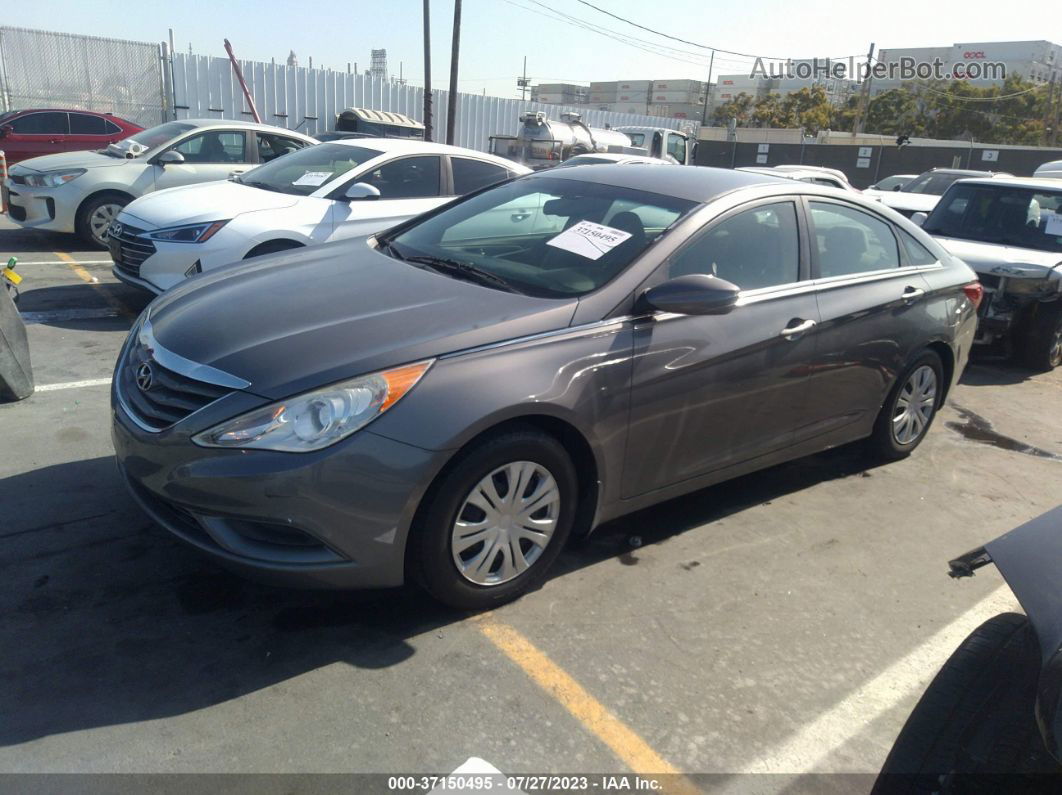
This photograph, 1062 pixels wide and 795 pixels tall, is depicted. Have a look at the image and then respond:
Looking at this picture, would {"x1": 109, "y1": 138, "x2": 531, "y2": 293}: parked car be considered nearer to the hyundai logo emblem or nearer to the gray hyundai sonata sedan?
the gray hyundai sonata sedan

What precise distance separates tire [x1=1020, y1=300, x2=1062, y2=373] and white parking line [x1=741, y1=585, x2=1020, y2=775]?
4820 mm

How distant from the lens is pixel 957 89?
60156 mm

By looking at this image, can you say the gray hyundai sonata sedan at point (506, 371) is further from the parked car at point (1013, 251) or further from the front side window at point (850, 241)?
the parked car at point (1013, 251)

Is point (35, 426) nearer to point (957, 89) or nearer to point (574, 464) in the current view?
point (574, 464)

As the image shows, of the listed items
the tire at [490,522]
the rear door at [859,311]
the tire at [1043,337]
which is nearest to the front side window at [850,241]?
the rear door at [859,311]

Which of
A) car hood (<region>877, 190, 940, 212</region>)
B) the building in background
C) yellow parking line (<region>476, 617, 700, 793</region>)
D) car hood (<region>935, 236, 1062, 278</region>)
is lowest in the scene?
yellow parking line (<region>476, 617, 700, 793</region>)

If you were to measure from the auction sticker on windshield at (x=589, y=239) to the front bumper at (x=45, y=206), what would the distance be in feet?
25.7

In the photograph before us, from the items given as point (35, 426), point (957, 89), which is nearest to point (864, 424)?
point (35, 426)

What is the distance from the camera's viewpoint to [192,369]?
2961 millimetres

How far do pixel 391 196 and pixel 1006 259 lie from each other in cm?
537

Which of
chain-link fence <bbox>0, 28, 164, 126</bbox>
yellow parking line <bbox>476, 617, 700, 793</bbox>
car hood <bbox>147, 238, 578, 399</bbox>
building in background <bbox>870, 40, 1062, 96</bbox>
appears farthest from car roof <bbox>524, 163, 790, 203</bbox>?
building in background <bbox>870, 40, 1062, 96</bbox>

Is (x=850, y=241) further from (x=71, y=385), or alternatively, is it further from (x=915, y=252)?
(x=71, y=385)

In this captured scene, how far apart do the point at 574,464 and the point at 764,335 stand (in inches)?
45.5

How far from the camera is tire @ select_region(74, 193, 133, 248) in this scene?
9.59 metres
